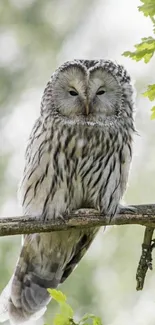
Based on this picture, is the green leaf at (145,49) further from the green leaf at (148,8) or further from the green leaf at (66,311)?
the green leaf at (66,311)

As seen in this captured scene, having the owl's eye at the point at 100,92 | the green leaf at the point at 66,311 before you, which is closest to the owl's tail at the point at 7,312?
the owl's eye at the point at 100,92

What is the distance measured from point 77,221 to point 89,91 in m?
0.81

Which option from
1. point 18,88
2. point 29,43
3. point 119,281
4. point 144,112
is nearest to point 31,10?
point 29,43

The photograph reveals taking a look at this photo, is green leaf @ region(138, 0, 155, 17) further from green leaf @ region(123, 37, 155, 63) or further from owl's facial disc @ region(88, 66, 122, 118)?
owl's facial disc @ region(88, 66, 122, 118)

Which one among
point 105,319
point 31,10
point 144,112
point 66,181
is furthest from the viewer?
point 31,10

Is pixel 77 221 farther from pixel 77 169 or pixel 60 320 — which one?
pixel 60 320

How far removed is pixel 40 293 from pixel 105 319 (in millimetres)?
2670

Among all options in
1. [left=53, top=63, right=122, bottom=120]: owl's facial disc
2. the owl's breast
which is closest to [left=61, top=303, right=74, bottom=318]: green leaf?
the owl's breast

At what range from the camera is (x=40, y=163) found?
16.0 feet

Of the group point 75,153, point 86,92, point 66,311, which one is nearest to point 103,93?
point 86,92

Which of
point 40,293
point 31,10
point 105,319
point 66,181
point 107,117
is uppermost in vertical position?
point 31,10

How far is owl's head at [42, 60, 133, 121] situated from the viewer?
4.91 m

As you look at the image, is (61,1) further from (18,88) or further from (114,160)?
(114,160)

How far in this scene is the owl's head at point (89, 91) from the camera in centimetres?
491
